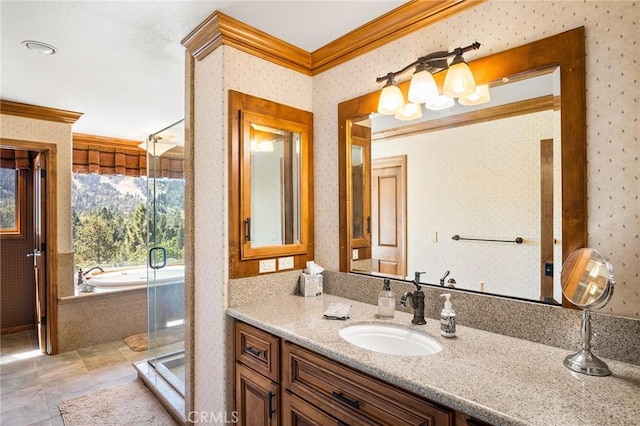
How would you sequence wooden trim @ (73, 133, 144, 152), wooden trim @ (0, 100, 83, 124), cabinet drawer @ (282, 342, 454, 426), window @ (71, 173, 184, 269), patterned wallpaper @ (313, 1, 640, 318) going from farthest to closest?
window @ (71, 173, 184, 269)
wooden trim @ (73, 133, 144, 152)
wooden trim @ (0, 100, 83, 124)
patterned wallpaper @ (313, 1, 640, 318)
cabinet drawer @ (282, 342, 454, 426)

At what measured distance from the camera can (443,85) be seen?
5.29 ft

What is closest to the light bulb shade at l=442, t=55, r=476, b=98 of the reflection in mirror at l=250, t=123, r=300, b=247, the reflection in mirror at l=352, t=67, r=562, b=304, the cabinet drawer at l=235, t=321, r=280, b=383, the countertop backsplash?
the reflection in mirror at l=352, t=67, r=562, b=304

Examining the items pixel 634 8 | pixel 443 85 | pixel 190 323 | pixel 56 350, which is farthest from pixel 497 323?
pixel 56 350

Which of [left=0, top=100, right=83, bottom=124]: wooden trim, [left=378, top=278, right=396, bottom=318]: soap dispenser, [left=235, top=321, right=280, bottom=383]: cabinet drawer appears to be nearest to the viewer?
[left=235, top=321, right=280, bottom=383]: cabinet drawer

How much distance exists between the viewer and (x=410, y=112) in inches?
71.4

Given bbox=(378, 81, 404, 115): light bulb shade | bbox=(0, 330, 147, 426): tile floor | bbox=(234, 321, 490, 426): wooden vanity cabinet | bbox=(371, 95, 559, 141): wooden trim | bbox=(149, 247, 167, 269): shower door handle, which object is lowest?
bbox=(0, 330, 147, 426): tile floor

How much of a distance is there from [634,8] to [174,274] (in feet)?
9.13

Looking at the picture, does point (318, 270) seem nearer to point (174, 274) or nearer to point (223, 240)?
point (223, 240)

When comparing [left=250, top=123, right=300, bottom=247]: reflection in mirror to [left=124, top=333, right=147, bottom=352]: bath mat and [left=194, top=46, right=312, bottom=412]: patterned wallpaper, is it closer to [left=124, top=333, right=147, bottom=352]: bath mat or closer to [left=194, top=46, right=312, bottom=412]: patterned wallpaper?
[left=194, top=46, right=312, bottom=412]: patterned wallpaper

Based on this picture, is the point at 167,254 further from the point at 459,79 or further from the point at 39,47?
the point at 459,79

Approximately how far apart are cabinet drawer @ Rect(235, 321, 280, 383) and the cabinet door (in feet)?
0.12

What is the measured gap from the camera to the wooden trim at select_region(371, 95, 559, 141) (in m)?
1.38

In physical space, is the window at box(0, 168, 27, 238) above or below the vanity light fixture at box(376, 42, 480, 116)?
below

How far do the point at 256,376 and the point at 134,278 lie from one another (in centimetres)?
335
